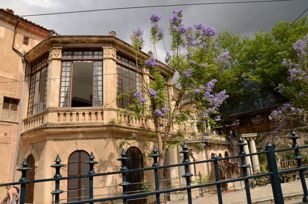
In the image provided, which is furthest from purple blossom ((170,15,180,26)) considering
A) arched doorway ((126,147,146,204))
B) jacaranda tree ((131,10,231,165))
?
arched doorway ((126,147,146,204))

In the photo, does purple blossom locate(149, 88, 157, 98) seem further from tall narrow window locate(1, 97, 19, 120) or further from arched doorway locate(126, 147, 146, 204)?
tall narrow window locate(1, 97, 19, 120)

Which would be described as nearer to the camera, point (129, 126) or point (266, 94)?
point (129, 126)

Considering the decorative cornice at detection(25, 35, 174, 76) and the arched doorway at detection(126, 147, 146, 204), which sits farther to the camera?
the decorative cornice at detection(25, 35, 174, 76)

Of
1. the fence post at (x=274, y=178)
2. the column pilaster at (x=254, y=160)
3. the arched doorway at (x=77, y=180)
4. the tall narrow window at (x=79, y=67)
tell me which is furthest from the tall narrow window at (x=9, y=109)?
the column pilaster at (x=254, y=160)

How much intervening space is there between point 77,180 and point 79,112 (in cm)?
304

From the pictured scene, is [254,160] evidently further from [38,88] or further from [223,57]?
[38,88]

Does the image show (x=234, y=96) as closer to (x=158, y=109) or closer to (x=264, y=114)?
(x=264, y=114)

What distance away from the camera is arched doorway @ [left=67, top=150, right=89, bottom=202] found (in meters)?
10.3

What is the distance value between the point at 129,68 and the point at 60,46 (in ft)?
12.2

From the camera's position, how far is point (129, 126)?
11.8 m

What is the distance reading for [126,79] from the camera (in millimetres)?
13109

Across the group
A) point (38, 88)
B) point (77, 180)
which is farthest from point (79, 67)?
point (77, 180)

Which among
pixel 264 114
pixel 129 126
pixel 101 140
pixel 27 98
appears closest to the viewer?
pixel 101 140

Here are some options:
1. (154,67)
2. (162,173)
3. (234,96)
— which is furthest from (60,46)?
(234,96)
